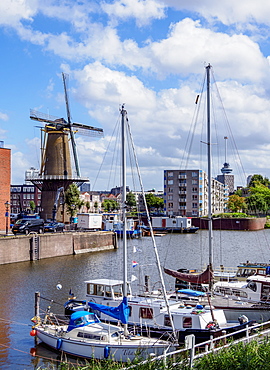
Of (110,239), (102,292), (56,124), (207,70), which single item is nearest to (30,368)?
(102,292)

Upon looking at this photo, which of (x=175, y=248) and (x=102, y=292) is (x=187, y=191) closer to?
(x=175, y=248)

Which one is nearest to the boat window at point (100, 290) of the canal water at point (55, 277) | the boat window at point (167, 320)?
the canal water at point (55, 277)

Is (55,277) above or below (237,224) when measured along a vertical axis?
below

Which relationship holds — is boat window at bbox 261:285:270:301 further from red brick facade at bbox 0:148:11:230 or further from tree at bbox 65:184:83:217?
tree at bbox 65:184:83:217

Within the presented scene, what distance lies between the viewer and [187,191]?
5861 inches

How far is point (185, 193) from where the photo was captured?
14912cm

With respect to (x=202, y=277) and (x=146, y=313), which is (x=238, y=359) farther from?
(x=202, y=277)

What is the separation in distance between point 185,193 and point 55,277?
106 metres

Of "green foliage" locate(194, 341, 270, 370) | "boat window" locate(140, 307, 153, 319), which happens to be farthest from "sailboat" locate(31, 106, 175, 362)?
"green foliage" locate(194, 341, 270, 370)

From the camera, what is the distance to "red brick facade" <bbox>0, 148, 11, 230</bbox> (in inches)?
2822

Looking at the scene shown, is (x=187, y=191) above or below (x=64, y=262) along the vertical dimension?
above

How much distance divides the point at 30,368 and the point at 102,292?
7.55 m

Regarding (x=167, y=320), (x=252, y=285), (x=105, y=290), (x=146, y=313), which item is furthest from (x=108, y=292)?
(x=252, y=285)

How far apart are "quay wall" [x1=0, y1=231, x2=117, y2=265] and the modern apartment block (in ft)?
241
